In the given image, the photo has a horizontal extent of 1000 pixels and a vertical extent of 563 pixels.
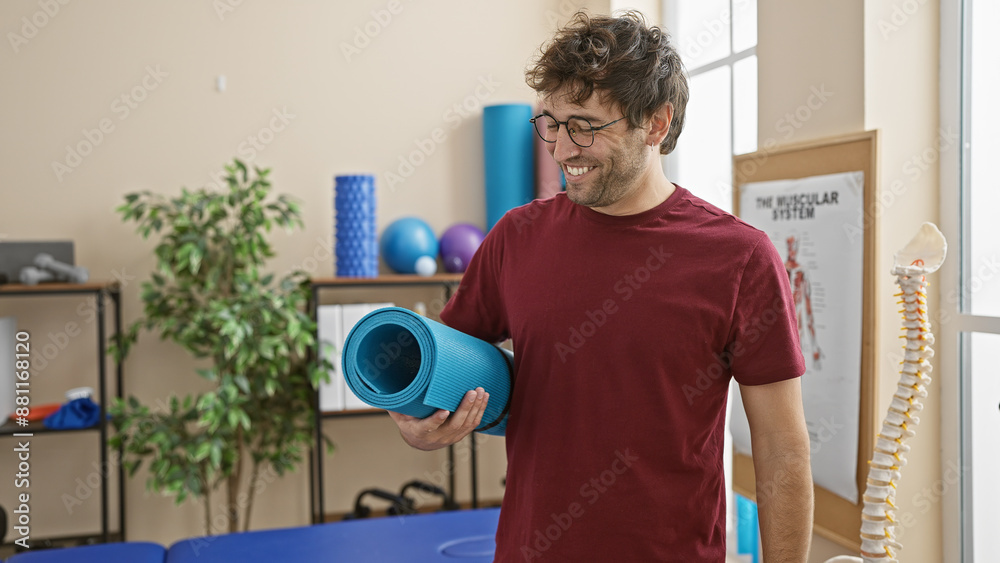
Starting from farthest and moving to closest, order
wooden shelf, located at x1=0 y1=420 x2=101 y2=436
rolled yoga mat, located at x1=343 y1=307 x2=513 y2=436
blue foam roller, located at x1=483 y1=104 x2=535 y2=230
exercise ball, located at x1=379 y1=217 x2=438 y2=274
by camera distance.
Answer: blue foam roller, located at x1=483 y1=104 x2=535 y2=230
exercise ball, located at x1=379 y1=217 x2=438 y2=274
wooden shelf, located at x1=0 y1=420 x2=101 y2=436
rolled yoga mat, located at x1=343 y1=307 x2=513 y2=436

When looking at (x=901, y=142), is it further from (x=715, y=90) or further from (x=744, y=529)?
(x=744, y=529)

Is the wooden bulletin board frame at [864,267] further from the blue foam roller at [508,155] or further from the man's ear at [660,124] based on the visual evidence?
the blue foam roller at [508,155]

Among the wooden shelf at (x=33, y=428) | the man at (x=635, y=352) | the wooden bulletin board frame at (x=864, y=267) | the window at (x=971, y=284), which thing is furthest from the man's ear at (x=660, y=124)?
the wooden shelf at (x=33, y=428)

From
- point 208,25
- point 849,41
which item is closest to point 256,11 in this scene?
point 208,25

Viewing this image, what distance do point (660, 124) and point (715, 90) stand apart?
2.07 metres

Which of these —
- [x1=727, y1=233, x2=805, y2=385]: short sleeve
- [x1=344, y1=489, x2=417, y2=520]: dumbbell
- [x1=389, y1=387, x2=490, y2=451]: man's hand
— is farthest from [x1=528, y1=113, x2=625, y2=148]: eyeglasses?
[x1=344, y1=489, x2=417, y2=520]: dumbbell

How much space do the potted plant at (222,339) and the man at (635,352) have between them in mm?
1856

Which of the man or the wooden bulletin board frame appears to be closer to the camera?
the man

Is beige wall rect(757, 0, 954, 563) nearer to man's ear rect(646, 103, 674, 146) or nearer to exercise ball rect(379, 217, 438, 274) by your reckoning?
man's ear rect(646, 103, 674, 146)

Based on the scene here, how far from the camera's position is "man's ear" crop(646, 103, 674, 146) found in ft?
4.00

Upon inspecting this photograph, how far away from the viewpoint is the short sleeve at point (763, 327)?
110 cm

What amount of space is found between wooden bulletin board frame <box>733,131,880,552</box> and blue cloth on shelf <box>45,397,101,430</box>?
2468 mm

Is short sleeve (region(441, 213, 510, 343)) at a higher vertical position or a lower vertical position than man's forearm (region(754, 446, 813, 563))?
higher

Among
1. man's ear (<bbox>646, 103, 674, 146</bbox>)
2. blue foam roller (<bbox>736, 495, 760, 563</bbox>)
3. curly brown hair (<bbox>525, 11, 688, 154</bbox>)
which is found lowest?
blue foam roller (<bbox>736, 495, 760, 563</bbox>)
